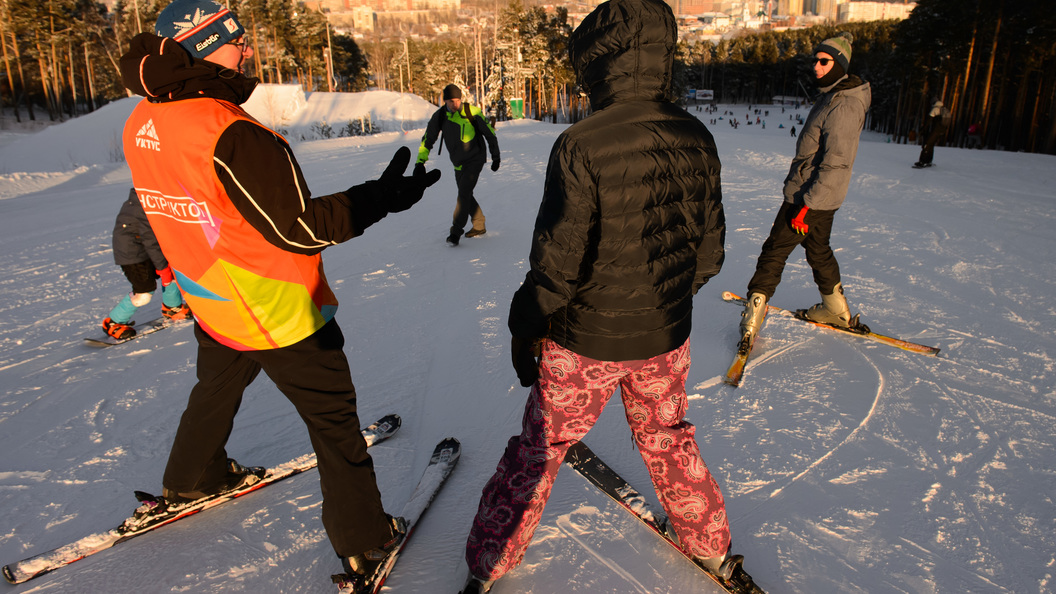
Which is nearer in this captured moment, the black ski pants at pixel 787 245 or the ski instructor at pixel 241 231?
the ski instructor at pixel 241 231

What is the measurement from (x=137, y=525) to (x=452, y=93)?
5075 mm

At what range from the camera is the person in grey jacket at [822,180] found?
10.5 ft

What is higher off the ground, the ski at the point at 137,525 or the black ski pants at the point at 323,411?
the black ski pants at the point at 323,411

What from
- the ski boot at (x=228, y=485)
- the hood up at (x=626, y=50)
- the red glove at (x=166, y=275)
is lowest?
the ski boot at (x=228, y=485)

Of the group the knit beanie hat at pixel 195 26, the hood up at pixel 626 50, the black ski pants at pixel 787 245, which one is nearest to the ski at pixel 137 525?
the knit beanie hat at pixel 195 26

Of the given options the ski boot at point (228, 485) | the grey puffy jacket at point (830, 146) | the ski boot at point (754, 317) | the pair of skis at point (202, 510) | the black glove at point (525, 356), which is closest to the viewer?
the black glove at point (525, 356)

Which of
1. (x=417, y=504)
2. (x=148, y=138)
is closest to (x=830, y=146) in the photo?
(x=417, y=504)

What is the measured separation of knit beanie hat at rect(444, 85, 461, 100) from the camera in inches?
235

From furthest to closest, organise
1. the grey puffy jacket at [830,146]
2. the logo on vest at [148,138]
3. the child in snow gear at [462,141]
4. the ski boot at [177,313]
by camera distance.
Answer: the child in snow gear at [462,141]
the ski boot at [177,313]
the grey puffy jacket at [830,146]
the logo on vest at [148,138]

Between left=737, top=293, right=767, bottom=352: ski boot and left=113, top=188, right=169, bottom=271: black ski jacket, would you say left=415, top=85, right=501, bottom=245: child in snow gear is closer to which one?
left=113, top=188, right=169, bottom=271: black ski jacket

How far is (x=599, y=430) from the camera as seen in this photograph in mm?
2820

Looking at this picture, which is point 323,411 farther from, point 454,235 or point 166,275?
point 454,235

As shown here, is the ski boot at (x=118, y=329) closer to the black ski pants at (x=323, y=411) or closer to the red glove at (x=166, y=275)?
the red glove at (x=166, y=275)

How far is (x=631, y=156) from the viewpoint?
1432 mm
